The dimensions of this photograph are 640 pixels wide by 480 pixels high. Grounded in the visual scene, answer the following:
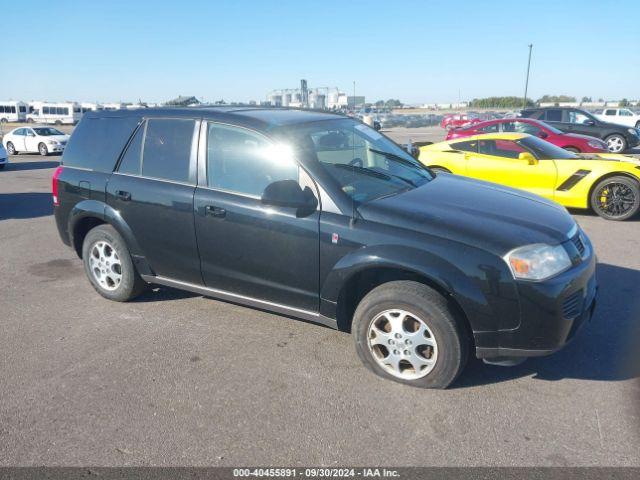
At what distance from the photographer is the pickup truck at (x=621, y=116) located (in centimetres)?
2948

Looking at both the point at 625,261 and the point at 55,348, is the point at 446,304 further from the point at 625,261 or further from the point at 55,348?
the point at 625,261

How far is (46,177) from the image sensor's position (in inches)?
574

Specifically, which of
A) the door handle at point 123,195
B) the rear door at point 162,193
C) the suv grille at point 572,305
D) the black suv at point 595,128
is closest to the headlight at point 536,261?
the suv grille at point 572,305

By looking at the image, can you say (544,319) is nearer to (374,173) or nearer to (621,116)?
(374,173)

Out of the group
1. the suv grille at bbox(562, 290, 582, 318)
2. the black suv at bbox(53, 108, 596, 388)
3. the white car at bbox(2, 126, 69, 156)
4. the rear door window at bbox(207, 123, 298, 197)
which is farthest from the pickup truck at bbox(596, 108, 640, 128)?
the rear door window at bbox(207, 123, 298, 197)

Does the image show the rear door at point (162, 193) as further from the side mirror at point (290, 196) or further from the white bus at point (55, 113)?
the white bus at point (55, 113)

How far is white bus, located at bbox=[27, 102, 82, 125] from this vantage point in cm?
5625

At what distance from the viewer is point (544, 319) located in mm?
3020

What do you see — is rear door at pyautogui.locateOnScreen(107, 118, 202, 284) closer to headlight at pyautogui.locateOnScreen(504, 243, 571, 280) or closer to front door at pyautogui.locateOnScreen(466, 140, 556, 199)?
headlight at pyautogui.locateOnScreen(504, 243, 571, 280)

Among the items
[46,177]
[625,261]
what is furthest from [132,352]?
[46,177]

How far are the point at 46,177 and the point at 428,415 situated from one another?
14549 millimetres

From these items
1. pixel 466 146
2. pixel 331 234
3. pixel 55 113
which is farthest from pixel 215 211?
pixel 55 113

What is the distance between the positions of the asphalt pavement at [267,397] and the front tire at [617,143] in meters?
14.5

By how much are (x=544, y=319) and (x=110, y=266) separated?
3.69 metres
